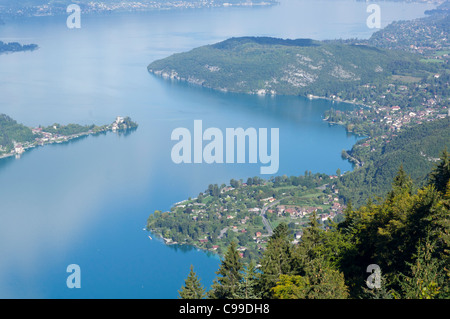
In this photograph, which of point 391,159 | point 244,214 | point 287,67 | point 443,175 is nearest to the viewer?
point 443,175

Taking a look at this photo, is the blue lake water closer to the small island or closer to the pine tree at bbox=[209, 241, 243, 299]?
the small island

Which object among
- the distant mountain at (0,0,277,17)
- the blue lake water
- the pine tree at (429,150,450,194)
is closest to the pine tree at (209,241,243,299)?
the pine tree at (429,150,450,194)

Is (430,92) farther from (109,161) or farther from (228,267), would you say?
(228,267)

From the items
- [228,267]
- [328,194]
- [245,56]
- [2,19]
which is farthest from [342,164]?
[2,19]

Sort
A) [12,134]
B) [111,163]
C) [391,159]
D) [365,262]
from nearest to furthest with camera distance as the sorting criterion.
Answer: [365,262]
[391,159]
[111,163]
[12,134]

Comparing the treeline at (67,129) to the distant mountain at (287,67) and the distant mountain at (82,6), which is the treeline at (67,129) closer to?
the distant mountain at (287,67)

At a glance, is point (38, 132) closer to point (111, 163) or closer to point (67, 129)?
point (67, 129)

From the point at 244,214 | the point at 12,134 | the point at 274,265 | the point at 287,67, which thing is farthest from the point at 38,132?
the point at 274,265
